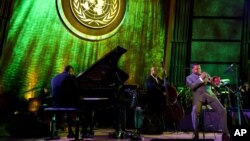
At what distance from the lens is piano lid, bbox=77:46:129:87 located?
7.46m

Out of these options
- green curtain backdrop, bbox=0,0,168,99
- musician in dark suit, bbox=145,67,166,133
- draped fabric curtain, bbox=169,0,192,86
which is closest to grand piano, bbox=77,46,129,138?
musician in dark suit, bbox=145,67,166,133

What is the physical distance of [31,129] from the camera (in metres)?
8.24

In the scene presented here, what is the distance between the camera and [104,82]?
25.2 ft

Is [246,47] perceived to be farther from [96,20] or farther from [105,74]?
[105,74]

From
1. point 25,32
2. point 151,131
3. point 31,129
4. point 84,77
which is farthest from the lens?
point 25,32

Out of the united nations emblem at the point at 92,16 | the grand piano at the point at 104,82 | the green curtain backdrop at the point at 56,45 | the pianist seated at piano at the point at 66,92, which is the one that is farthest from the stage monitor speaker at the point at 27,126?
the united nations emblem at the point at 92,16

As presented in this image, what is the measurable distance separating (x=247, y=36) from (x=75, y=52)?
17.0ft

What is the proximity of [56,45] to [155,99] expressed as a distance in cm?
352

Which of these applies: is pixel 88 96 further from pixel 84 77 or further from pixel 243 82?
pixel 243 82

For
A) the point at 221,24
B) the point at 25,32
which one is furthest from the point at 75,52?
the point at 221,24

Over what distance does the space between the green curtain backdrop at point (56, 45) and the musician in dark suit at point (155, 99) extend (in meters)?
2.02

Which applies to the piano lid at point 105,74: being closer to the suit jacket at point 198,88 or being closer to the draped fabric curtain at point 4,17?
the suit jacket at point 198,88

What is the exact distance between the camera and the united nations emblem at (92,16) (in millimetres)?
10477

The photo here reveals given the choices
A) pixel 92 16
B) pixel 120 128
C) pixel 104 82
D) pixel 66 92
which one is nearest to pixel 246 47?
pixel 92 16
